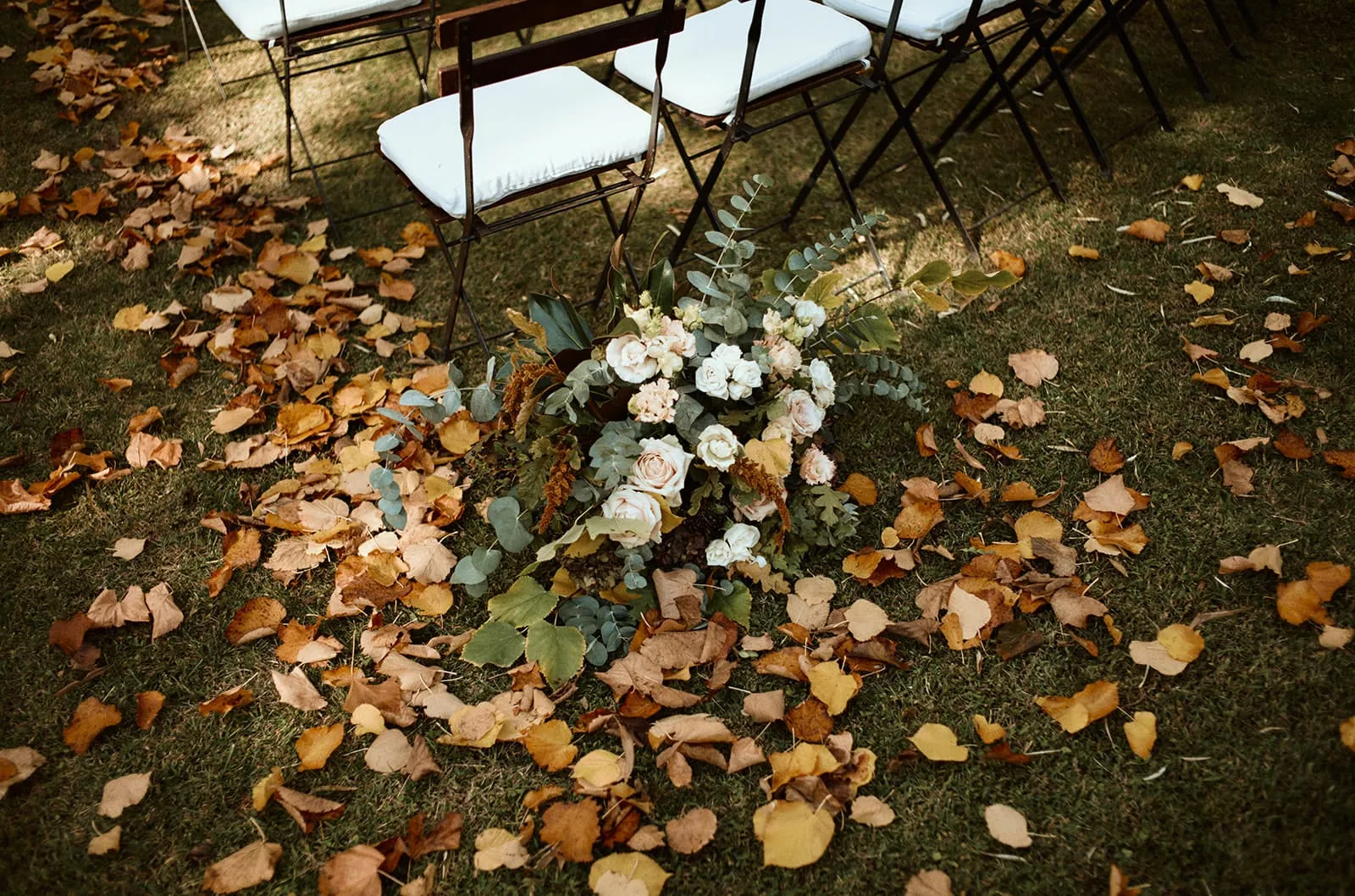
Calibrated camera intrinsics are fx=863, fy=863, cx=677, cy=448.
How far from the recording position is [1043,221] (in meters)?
2.68

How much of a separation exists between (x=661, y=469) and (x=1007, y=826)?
33.3 inches

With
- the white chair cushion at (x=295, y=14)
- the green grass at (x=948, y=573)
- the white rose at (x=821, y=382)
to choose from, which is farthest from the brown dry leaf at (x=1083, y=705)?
the white chair cushion at (x=295, y=14)

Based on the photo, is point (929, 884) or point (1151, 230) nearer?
point (929, 884)

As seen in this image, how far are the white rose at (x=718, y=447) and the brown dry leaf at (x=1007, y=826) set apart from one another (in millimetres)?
746

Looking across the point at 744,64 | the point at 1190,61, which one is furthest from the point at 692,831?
the point at 1190,61

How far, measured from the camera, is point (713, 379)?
167 centimetres

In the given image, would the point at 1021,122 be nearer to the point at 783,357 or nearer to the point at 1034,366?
the point at 1034,366

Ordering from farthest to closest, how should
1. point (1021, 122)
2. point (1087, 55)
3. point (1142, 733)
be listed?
point (1087, 55) → point (1021, 122) → point (1142, 733)

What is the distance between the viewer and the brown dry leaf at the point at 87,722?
5.19ft

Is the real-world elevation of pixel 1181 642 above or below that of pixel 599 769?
below

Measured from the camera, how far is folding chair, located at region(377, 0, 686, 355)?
1659 mm

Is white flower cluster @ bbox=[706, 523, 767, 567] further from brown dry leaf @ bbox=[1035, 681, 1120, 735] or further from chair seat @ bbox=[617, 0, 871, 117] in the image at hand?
chair seat @ bbox=[617, 0, 871, 117]

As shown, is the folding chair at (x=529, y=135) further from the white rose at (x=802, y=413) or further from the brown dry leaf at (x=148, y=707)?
the brown dry leaf at (x=148, y=707)

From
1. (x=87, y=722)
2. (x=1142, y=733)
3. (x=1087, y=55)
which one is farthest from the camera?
(x=1087, y=55)
